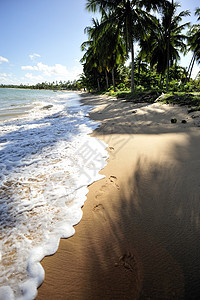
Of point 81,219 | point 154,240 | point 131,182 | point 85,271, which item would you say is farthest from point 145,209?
point 85,271

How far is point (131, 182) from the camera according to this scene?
2.02 m

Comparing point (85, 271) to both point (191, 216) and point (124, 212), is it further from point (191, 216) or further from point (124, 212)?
point (191, 216)

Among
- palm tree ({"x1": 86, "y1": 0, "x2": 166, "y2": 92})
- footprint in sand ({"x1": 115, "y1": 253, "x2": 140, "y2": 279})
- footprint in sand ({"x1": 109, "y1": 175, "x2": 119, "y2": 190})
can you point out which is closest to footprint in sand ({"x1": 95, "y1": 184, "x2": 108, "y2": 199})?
footprint in sand ({"x1": 109, "y1": 175, "x2": 119, "y2": 190})

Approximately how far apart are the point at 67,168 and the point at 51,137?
2.11 m

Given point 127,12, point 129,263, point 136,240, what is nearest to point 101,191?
point 136,240

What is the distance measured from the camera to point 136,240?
1.27 metres

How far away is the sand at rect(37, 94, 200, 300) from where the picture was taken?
0.99m

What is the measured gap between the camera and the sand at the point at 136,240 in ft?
3.24

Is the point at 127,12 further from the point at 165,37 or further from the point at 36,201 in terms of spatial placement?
the point at 36,201

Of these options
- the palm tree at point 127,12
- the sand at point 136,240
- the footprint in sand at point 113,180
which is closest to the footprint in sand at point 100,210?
the sand at point 136,240

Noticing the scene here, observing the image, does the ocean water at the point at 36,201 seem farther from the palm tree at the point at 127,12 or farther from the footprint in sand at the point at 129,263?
the palm tree at the point at 127,12

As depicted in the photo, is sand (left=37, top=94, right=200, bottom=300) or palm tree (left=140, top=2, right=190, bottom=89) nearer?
sand (left=37, top=94, right=200, bottom=300)

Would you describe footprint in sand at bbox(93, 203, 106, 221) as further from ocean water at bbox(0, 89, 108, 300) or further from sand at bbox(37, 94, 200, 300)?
ocean water at bbox(0, 89, 108, 300)

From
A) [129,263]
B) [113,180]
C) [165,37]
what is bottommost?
[129,263]
